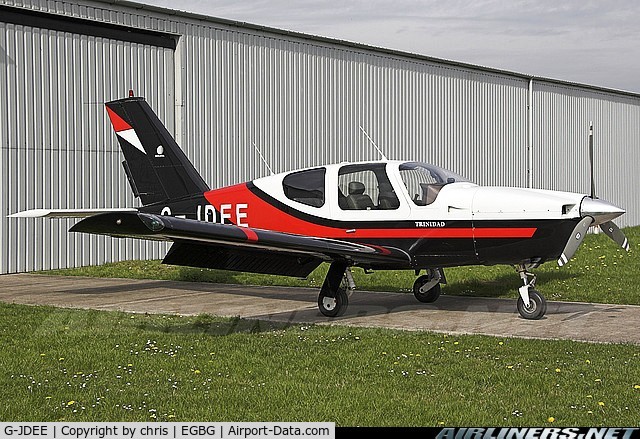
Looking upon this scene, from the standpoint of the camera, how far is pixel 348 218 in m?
11.5

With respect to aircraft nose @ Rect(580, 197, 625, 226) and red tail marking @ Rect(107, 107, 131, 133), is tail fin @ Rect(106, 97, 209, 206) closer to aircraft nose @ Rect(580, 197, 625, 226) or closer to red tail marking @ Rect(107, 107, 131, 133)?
red tail marking @ Rect(107, 107, 131, 133)

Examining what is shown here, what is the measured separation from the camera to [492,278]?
15.3 metres

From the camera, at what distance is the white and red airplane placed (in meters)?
10.4

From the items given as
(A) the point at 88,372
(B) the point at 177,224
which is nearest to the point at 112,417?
(A) the point at 88,372

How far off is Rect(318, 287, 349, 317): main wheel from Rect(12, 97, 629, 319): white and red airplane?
0.04ft

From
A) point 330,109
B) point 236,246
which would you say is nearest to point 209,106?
point 330,109

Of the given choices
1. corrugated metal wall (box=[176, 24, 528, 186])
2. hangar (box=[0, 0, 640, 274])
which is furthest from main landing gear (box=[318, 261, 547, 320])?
corrugated metal wall (box=[176, 24, 528, 186])

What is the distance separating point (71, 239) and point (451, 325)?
32.8 ft

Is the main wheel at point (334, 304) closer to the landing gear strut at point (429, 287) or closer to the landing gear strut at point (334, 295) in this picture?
the landing gear strut at point (334, 295)

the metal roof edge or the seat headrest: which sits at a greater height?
the metal roof edge

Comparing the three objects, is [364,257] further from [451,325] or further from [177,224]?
[177,224]

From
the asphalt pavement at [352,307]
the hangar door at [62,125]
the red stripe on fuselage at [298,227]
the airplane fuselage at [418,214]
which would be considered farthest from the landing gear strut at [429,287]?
the hangar door at [62,125]

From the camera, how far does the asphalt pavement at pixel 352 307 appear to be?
33.7 feet
